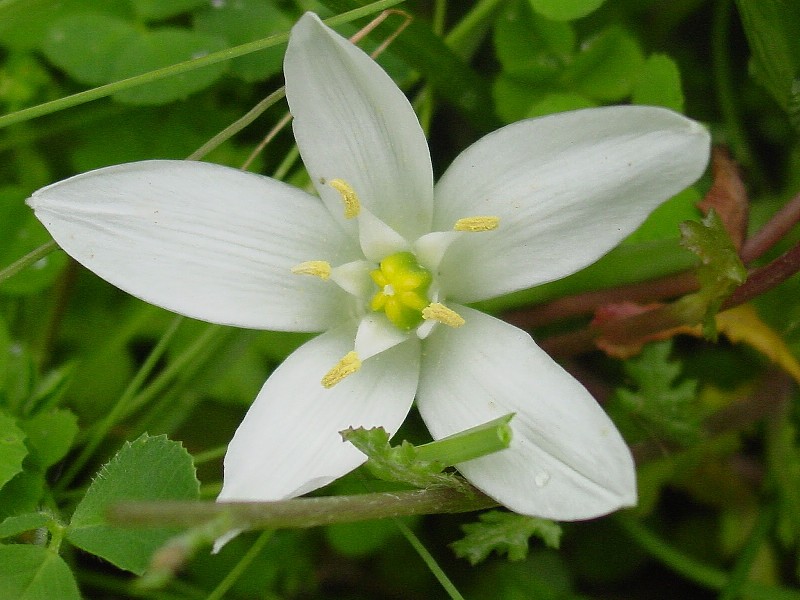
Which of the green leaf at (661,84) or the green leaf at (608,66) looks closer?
the green leaf at (661,84)

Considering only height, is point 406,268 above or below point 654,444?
above

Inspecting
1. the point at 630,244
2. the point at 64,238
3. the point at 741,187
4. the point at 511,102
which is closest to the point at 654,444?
the point at 630,244

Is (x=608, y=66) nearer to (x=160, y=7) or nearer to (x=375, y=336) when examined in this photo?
(x=375, y=336)

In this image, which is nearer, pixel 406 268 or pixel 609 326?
pixel 406 268

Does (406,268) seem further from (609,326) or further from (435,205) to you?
(609,326)

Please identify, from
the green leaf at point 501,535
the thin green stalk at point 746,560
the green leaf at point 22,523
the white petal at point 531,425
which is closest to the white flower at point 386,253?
the white petal at point 531,425

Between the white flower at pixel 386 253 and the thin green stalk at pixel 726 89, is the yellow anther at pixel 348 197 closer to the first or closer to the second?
the white flower at pixel 386 253

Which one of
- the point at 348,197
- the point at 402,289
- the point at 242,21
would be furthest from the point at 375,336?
the point at 242,21
